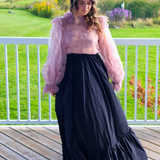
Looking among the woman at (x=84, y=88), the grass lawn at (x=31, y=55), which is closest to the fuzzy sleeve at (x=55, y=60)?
the woman at (x=84, y=88)

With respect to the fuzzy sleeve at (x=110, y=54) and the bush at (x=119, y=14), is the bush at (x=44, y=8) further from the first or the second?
the fuzzy sleeve at (x=110, y=54)

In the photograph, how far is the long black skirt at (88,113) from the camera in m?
2.05

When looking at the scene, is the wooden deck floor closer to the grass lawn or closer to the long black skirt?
the long black skirt

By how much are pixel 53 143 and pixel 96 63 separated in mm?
962

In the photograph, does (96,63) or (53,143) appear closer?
Answer: (96,63)

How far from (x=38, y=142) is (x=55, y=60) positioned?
956 mm

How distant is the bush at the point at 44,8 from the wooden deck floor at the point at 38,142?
156 inches

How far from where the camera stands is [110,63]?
2.27 metres

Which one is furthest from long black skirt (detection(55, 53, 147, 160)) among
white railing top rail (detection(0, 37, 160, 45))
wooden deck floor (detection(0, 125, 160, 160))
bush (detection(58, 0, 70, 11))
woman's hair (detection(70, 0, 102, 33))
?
bush (detection(58, 0, 70, 11))

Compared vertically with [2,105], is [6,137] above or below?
above

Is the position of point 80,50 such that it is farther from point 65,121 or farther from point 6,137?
point 6,137

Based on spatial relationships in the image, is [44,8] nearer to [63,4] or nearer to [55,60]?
[63,4]

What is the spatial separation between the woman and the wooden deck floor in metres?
0.41

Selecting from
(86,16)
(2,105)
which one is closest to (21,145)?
(86,16)
